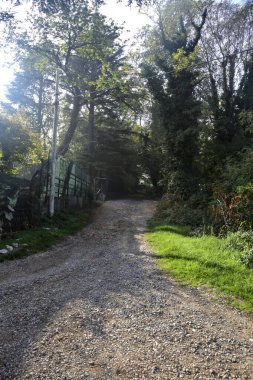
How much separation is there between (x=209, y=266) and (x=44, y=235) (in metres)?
5.30

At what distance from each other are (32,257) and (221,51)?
1826 cm

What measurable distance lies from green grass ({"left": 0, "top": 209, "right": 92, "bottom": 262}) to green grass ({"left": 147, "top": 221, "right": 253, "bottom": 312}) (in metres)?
3.20

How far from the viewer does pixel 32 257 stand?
7762mm

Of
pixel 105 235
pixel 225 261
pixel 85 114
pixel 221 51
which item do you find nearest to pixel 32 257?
pixel 105 235

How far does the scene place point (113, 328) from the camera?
153 inches

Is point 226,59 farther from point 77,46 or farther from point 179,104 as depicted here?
point 77,46

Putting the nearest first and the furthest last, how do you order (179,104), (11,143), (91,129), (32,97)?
(11,143)
(179,104)
(91,129)
(32,97)

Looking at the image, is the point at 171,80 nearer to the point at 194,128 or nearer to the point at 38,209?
the point at 194,128

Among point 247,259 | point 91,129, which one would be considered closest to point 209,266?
point 247,259

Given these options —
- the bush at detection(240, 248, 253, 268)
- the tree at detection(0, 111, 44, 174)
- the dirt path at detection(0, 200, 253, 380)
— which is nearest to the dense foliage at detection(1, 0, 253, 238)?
the tree at detection(0, 111, 44, 174)

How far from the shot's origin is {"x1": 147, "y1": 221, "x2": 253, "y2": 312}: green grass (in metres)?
5.34

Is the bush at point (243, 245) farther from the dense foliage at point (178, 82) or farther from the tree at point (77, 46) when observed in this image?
the tree at point (77, 46)

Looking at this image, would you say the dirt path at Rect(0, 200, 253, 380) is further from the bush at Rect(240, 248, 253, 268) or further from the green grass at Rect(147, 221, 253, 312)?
the bush at Rect(240, 248, 253, 268)

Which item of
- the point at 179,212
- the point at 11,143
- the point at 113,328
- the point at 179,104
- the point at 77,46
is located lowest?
the point at 113,328
